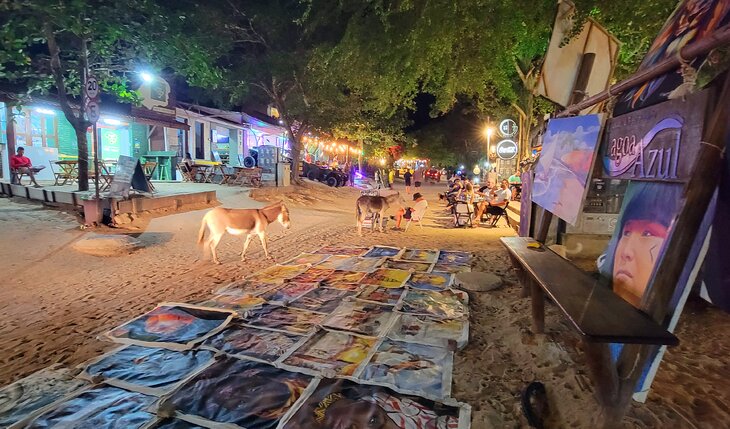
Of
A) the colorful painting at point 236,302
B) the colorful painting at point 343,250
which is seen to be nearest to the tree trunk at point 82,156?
the colorful painting at point 343,250

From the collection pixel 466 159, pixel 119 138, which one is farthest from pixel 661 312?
pixel 466 159

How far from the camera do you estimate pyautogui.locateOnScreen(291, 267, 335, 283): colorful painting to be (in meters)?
5.93

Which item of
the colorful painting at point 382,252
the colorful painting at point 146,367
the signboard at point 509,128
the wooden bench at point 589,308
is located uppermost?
the signboard at point 509,128

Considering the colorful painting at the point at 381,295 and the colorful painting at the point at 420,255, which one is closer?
the colorful painting at the point at 381,295

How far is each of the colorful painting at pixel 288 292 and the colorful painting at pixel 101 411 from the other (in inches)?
86.2

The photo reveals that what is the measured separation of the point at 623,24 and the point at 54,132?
60.9 feet

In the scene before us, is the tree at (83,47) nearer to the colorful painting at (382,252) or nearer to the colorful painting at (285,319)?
the colorful painting at (382,252)

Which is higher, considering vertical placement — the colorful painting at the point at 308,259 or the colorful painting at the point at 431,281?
the colorful painting at the point at 431,281

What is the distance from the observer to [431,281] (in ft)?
19.5

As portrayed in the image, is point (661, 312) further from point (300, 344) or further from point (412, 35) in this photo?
point (412, 35)

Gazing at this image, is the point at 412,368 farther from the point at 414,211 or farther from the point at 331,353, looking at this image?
the point at 414,211

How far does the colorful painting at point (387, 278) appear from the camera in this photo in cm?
576

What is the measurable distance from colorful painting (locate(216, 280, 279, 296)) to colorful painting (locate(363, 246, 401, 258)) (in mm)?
2511

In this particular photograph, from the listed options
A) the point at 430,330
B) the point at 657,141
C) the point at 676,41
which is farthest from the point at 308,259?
the point at 676,41
